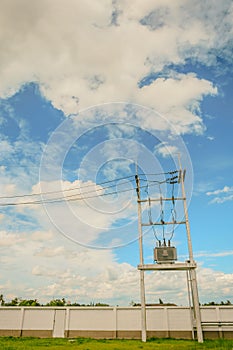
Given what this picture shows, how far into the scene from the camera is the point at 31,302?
38.0 metres

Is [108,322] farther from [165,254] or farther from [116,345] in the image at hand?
[165,254]

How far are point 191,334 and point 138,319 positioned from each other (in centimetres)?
301

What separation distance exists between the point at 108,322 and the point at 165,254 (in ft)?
18.2

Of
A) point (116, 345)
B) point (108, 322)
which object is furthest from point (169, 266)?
point (108, 322)

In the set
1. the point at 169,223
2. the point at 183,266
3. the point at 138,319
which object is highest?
the point at 169,223

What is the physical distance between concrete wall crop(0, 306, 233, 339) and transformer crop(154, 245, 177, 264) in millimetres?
3385

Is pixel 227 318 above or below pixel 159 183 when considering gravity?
below

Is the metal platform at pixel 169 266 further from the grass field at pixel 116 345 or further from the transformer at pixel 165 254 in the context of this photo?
the grass field at pixel 116 345

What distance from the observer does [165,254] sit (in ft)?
56.0

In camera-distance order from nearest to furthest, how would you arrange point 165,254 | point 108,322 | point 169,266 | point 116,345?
point 116,345, point 169,266, point 165,254, point 108,322

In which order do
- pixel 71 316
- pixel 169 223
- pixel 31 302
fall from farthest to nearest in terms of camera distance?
pixel 31 302
pixel 71 316
pixel 169 223

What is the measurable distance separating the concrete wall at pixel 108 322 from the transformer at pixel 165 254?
133 inches

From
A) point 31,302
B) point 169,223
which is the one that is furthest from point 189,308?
point 31,302

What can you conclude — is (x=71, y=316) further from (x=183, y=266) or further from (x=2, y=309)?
(x=183, y=266)
